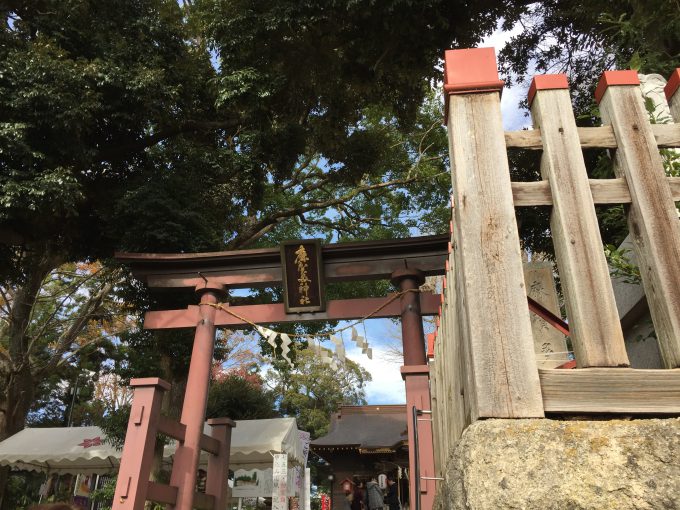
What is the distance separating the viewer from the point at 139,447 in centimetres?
557

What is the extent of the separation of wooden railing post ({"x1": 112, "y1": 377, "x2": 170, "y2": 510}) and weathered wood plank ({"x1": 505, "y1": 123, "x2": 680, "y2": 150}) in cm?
497

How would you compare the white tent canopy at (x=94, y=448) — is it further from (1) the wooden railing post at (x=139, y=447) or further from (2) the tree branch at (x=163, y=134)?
(2) the tree branch at (x=163, y=134)

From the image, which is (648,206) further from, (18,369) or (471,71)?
(18,369)

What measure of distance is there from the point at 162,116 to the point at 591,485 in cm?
971

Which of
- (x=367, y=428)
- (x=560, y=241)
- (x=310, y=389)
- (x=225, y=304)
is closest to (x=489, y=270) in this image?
(x=560, y=241)

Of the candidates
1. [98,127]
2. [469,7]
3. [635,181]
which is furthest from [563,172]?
[98,127]

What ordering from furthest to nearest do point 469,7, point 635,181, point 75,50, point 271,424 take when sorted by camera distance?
1. point 271,424
2. point 75,50
3. point 469,7
4. point 635,181

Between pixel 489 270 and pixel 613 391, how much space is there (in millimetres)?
497

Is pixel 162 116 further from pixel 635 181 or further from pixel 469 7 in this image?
pixel 635 181

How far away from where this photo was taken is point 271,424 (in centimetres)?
1039

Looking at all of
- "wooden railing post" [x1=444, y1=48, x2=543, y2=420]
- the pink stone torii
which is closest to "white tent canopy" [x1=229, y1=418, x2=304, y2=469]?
the pink stone torii

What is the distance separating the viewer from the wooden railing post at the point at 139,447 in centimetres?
531

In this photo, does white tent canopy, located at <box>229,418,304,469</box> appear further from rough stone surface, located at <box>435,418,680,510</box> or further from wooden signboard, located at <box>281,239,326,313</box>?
rough stone surface, located at <box>435,418,680,510</box>

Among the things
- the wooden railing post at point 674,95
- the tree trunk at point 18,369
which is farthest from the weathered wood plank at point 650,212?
the tree trunk at point 18,369
